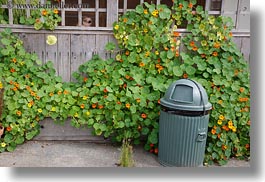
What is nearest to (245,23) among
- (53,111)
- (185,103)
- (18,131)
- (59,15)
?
(185,103)

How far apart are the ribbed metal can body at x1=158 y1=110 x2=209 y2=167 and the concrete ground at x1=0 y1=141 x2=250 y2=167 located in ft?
0.85

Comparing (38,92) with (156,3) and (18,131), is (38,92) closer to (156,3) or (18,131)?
(18,131)

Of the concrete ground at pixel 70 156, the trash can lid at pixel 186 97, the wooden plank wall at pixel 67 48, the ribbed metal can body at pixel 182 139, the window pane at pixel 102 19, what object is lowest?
the concrete ground at pixel 70 156

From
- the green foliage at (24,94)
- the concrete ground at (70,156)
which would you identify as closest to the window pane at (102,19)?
the green foliage at (24,94)

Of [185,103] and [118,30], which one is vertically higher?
[118,30]

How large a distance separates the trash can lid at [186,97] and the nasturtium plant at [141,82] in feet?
1.21

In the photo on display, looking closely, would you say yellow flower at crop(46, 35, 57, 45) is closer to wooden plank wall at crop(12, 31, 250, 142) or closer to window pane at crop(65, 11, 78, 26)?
wooden plank wall at crop(12, 31, 250, 142)

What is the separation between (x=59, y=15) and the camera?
3.96m

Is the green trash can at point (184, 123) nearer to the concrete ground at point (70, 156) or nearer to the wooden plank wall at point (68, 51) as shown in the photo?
the concrete ground at point (70, 156)

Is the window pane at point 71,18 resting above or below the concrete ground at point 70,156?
above

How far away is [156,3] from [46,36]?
1.40 meters

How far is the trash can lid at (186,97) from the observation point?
3.24m

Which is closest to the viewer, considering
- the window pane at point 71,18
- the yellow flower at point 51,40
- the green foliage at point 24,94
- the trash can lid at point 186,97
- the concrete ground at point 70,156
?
the trash can lid at point 186,97

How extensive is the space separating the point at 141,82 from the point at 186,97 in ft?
A: 2.26
